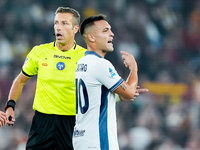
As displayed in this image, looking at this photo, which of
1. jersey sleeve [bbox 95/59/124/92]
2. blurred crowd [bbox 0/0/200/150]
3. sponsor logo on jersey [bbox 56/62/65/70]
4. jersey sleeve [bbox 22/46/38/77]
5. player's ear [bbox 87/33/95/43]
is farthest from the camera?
blurred crowd [bbox 0/0/200/150]

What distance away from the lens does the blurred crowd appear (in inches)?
391

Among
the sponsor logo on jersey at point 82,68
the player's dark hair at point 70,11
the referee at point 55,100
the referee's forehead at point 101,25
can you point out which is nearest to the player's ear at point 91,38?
the referee's forehead at point 101,25

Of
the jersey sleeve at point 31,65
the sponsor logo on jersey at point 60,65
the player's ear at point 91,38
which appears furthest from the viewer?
the jersey sleeve at point 31,65

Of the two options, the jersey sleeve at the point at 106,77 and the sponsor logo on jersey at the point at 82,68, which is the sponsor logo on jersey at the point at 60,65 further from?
the jersey sleeve at the point at 106,77

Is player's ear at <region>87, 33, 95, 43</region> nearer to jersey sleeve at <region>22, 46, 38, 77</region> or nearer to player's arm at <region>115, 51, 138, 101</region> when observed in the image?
player's arm at <region>115, 51, 138, 101</region>

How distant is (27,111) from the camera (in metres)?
10.2

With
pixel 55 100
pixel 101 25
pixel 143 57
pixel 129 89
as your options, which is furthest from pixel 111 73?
pixel 143 57

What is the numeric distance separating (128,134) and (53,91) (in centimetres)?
516

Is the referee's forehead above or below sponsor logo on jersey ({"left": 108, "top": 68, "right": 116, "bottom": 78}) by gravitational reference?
above

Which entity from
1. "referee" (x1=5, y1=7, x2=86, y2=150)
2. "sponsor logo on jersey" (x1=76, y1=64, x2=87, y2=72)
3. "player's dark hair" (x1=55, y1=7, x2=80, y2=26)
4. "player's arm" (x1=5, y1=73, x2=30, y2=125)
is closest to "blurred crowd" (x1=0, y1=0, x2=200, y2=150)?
"player's arm" (x1=5, y1=73, x2=30, y2=125)

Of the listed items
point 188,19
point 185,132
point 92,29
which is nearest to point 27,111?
point 185,132

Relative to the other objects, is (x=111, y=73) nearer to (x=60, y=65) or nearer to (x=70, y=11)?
(x=60, y=65)

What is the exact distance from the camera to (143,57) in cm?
1283

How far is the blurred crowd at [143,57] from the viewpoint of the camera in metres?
9.92
